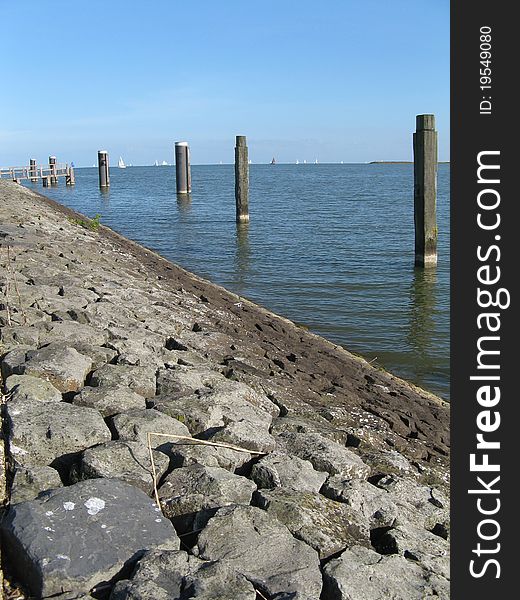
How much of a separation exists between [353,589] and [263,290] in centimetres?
1038

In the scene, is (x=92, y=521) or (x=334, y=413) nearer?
(x=92, y=521)

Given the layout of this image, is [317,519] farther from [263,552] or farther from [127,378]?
[127,378]

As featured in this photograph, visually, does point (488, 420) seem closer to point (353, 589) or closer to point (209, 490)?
point (353, 589)

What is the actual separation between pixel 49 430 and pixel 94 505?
0.75 m

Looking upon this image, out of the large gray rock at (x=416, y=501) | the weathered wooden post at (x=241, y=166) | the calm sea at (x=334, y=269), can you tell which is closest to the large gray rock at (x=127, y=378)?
the large gray rock at (x=416, y=501)

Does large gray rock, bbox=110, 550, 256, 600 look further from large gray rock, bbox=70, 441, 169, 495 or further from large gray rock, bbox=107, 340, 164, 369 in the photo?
large gray rock, bbox=107, 340, 164, 369

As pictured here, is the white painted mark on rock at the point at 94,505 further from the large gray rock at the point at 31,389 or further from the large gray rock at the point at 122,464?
the large gray rock at the point at 31,389

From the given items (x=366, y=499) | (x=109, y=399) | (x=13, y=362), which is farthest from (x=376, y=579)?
(x=13, y=362)

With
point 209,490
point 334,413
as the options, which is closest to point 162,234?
point 334,413

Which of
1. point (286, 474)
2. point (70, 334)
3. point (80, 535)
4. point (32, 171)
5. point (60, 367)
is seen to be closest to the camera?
point (80, 535)

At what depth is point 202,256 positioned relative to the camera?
17328mm

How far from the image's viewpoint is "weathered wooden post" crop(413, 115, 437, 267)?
12.6 meters

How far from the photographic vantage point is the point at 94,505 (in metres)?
2.93

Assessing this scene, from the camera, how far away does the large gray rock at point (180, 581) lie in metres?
2.51
